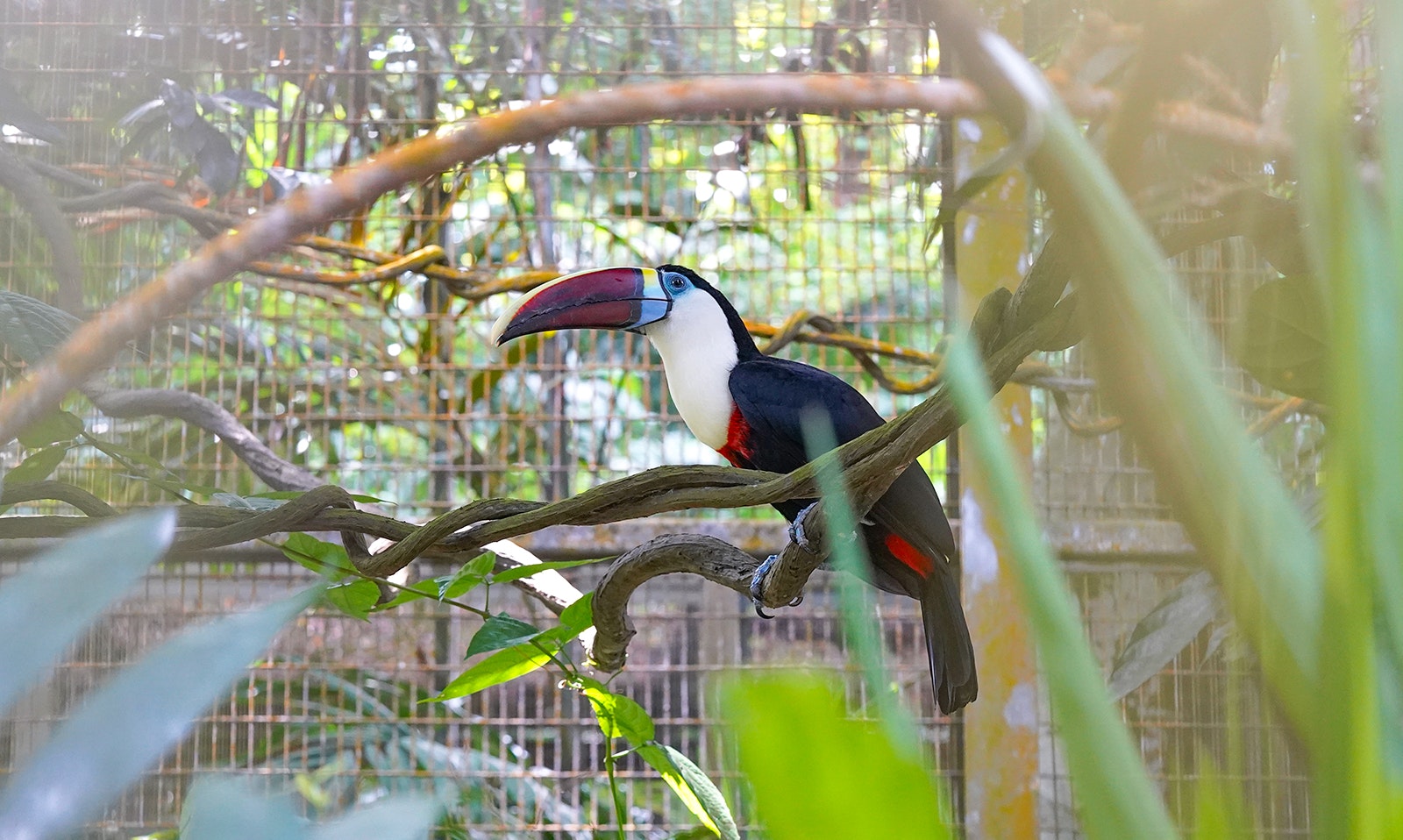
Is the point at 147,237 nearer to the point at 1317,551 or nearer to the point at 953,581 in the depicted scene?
the point at 953,581

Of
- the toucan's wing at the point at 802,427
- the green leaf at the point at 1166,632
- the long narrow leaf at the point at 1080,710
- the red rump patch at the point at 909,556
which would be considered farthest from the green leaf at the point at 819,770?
the red rump patch at the point at 909,556

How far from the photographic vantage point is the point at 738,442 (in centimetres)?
133

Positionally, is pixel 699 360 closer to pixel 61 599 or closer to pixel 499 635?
pixel 499 635

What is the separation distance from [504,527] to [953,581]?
0.67 m

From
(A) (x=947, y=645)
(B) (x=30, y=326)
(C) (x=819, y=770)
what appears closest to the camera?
(C) (x=819, y=770)

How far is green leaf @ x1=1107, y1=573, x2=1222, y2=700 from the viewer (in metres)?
0.71

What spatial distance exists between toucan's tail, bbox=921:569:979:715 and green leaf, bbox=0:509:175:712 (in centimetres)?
112

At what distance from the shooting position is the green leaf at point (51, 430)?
698 millimetres

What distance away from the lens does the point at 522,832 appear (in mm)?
1480

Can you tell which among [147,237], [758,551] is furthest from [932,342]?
[147,237]

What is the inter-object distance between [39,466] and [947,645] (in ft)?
2.89

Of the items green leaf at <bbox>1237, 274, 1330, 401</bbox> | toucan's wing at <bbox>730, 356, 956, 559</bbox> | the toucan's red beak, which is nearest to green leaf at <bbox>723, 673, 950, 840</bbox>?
green leaf at <bbox>1237, 274, 1330, 401</bbox>

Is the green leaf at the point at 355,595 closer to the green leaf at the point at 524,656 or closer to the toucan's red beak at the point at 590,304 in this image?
the green leaf at the point at 524,656

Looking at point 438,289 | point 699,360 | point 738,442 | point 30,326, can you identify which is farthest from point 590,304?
point 30,326
